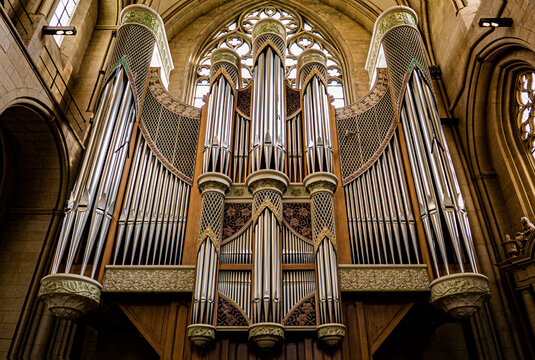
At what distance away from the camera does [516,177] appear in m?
8.23

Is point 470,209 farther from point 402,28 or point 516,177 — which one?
point 402,28

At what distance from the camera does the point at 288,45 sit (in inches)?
538

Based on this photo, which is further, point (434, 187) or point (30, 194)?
point (30, 194)

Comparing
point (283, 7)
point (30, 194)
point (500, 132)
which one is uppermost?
point (283, 7)

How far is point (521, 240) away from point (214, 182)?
4932 millimetres

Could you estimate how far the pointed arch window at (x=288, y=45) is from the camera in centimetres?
1280

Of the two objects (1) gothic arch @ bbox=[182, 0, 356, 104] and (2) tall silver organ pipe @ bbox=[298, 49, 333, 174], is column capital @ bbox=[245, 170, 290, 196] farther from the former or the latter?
(1) gothic arch @ bbox=[182, 0, 356, 104]

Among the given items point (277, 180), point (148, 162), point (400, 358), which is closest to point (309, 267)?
point (277, 180)

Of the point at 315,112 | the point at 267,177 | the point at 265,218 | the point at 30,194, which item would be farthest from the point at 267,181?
the point at 30,194

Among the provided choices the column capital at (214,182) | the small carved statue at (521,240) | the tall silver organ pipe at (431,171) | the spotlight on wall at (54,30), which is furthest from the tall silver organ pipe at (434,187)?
the spotlight on wall at (54,30)

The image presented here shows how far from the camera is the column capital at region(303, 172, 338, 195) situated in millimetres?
7195

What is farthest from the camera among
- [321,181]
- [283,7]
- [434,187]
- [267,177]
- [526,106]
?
[283,7]

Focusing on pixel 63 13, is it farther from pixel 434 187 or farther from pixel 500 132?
pixel 500 132

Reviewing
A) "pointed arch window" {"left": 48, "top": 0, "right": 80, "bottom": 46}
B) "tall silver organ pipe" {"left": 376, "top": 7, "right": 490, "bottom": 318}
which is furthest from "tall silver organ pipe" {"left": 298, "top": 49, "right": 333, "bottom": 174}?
"pointed arch window" {"left": 48, "top": 0, "right": 80, "bottom": 46}
